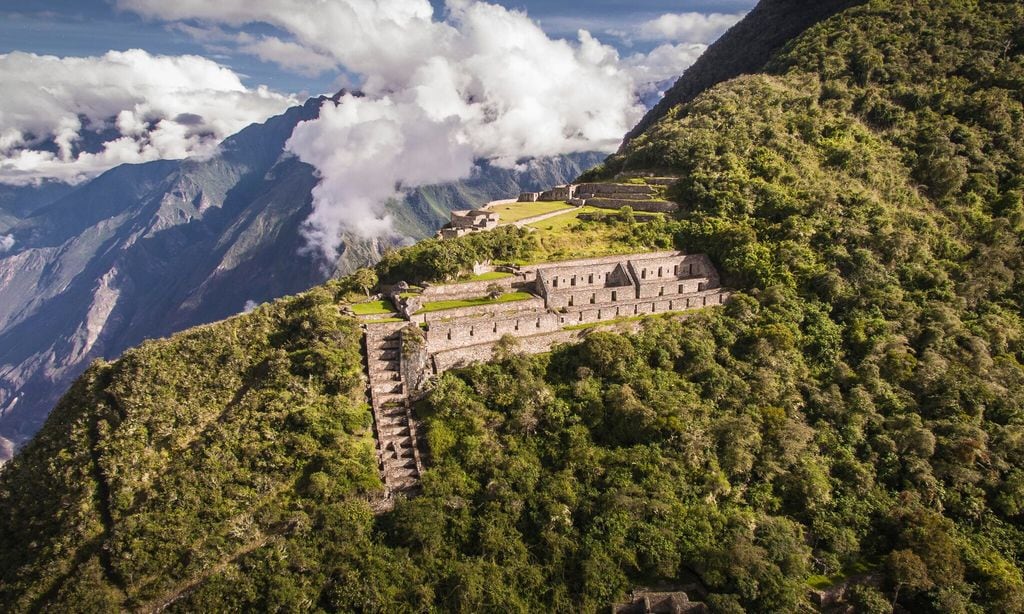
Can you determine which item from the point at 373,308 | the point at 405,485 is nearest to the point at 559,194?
the point at 373,308

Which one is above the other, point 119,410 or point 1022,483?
point 119,410

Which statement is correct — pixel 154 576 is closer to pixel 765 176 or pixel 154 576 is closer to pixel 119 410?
pixel 119 410

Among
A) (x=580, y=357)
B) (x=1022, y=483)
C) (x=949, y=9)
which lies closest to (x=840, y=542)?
(x=1022, y=483)

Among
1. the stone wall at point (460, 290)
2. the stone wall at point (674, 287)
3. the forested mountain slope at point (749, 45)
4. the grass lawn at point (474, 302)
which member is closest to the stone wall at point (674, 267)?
the stone wall at point (674, 287)

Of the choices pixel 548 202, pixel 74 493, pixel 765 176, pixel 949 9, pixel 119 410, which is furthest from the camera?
pixel 949 9

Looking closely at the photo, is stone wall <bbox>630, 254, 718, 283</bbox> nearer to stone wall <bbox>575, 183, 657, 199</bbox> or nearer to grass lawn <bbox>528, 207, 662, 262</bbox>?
grass lawn <bbox>528, 207, 662, 262</bbox>

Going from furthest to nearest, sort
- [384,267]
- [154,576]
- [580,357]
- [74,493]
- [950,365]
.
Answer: [384,267], [950,365], [580,357], [74,493], [154,576]

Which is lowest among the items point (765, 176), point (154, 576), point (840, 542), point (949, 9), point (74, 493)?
point (840, 542)

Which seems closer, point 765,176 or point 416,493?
point 416,493
